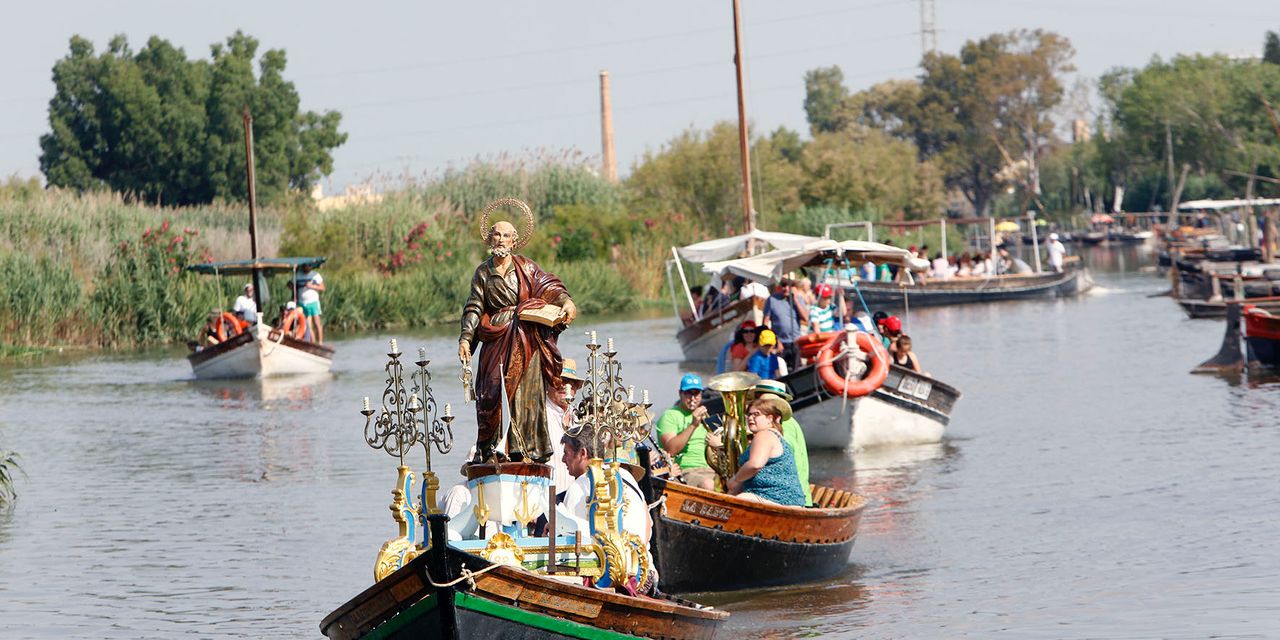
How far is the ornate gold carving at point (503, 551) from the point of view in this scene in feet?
32.3

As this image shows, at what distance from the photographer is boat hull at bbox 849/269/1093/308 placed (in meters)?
54.5

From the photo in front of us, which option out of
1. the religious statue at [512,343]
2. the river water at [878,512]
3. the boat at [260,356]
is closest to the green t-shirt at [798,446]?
the river water at [878,512]

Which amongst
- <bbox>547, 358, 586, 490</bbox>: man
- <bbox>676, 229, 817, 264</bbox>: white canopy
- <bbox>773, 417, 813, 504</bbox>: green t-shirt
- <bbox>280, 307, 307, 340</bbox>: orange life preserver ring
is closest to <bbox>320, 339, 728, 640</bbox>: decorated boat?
<bbox>547, 358, 586, 490</bbox>: man

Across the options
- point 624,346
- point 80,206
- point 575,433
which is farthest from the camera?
point 80,206

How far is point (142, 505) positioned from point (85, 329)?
2775 centimetres

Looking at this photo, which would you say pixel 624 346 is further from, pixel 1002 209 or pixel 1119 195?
pixel 1002 209

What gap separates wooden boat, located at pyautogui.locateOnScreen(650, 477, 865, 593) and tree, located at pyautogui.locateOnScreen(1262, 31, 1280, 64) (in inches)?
4070

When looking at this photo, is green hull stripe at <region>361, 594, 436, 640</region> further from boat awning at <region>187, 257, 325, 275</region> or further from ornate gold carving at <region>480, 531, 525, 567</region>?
boat awning at <region>187, 257, 325, 275</region>

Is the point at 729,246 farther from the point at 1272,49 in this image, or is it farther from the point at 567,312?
the point at 1272,49

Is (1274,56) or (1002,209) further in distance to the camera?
(1002,209)

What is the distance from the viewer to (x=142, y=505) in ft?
68.0

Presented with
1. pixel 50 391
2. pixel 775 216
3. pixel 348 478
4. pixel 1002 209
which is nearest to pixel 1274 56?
pixel 1002 209

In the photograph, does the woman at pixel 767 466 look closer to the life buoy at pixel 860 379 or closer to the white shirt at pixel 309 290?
the life buoy at pixel 860 379

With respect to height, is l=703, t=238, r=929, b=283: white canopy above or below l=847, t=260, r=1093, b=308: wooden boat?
above
